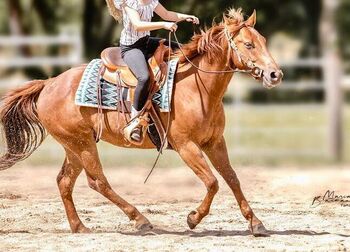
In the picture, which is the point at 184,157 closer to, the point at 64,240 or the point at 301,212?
the point at 64,240

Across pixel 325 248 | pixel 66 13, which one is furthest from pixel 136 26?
pixel 66 13

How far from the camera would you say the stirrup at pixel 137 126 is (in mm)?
7328

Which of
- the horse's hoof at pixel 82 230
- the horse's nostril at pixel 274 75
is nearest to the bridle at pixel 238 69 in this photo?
the horse's nostril at pixel 274 75

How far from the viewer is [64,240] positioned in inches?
282

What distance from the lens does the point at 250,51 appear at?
23.1 feet

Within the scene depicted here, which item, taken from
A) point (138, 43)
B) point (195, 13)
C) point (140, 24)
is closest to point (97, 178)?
point (138, 43)

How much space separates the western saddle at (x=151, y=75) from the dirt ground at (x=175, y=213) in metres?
0.95

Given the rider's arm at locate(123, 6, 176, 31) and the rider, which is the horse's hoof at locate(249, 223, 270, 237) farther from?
the rider's arm at locate(123, 6, 176, 31)

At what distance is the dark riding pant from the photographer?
728 centimetres

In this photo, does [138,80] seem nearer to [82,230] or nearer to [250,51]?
[250,51]

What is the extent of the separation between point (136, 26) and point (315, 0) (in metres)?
19.0
